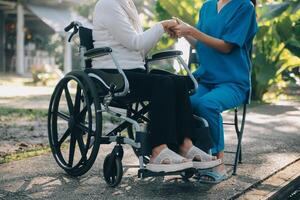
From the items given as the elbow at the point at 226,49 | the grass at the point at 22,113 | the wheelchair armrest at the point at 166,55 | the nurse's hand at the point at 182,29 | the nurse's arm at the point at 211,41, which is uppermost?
the nurse's hand at the point at 182,29

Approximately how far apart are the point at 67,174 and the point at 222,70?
4.54ft

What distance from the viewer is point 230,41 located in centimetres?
366

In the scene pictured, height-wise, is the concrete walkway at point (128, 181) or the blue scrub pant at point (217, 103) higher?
the blue scrub pant at point (217, 103)

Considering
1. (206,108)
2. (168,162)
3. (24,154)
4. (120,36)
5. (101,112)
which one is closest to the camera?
(168,162)

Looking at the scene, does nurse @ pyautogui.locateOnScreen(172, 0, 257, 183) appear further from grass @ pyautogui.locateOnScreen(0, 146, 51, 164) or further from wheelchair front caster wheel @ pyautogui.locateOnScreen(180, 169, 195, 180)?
grass @ pyautogui.locateOnScreen(0, 146, 51, 164)

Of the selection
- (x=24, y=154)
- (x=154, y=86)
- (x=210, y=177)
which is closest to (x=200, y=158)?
(x=210, y=177)

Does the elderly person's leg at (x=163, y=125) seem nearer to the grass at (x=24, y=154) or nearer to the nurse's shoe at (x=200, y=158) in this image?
the nurse's shoe at (x=200, y=158)

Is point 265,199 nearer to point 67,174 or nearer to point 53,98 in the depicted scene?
point 67,174

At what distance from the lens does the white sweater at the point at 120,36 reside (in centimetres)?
342

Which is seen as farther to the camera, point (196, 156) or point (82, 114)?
point (82, 114)

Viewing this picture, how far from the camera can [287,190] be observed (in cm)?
378

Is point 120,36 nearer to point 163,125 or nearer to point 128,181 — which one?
point 163,125

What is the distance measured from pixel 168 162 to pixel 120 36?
90cm

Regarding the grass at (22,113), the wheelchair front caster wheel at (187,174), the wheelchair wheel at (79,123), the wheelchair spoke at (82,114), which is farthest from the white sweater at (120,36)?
the grass at (22,113)
